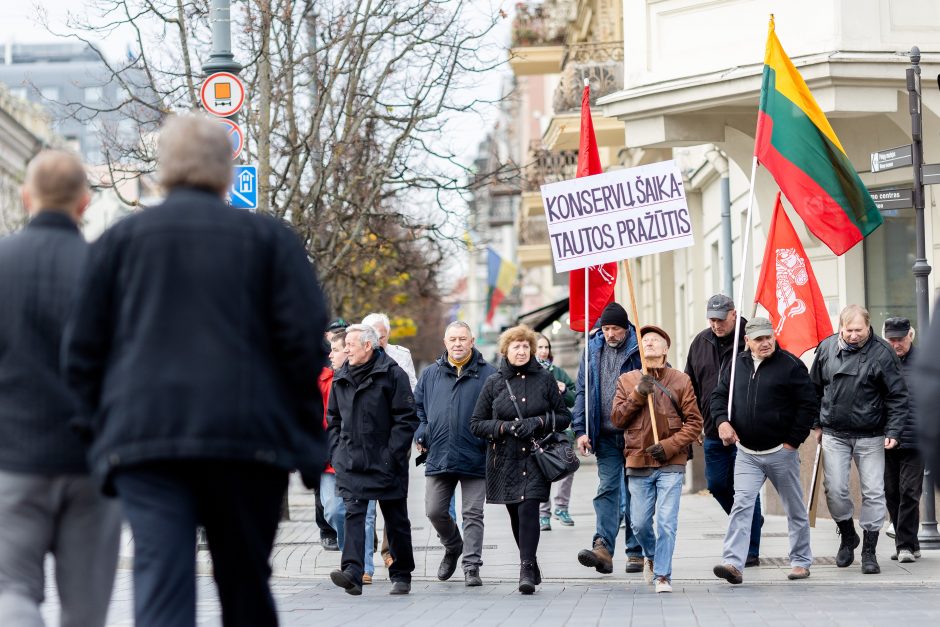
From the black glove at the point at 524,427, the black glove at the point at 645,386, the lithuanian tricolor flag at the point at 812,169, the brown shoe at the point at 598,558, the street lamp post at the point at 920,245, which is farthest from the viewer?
the lithuanian tricolor flag at the point at 812,169

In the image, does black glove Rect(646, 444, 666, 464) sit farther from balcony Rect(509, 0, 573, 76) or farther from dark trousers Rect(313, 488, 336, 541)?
balcony Rect(509, 0, 573, 76)

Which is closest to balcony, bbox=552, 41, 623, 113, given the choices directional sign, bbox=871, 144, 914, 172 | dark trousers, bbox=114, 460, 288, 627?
directional sign, bbox=871, 144, 914, 172

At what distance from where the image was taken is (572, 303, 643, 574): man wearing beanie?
1232 cm

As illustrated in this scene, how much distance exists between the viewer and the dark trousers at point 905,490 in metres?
12.5

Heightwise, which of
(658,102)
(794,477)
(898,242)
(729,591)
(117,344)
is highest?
(658,102)

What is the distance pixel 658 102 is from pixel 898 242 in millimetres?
→ 2779

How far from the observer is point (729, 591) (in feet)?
36.8

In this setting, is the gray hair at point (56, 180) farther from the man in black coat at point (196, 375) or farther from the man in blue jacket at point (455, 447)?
the man in blue jacket at point (455, 447)

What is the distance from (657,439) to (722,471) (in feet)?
4.85

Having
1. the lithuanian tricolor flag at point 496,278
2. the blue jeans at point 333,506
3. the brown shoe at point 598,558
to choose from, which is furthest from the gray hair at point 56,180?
the lithuanian tricolor flag at point 496,278

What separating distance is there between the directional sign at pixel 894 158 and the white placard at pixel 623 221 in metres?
1.77

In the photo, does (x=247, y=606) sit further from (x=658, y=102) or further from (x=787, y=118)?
A: (x=658, y=102)

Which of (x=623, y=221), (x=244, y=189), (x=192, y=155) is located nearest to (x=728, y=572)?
(x=623, y=221)

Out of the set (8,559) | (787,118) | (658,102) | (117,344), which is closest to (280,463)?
(117,344)
